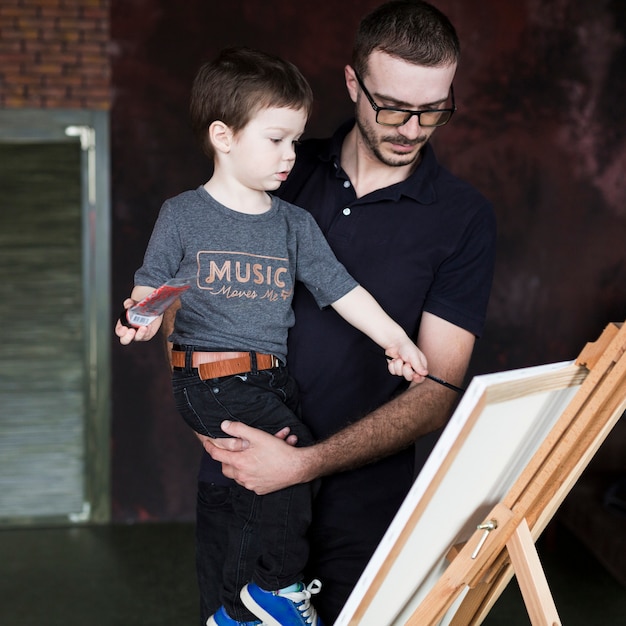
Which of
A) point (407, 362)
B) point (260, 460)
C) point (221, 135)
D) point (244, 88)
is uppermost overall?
point (244, 88)

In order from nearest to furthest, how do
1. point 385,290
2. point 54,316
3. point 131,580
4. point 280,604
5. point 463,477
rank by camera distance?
point 463,477 < point 280,604 < point 385,290 < point 131,580 < point 54,316

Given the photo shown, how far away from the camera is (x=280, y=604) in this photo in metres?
2.08

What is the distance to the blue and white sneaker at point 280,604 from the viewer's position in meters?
2.07

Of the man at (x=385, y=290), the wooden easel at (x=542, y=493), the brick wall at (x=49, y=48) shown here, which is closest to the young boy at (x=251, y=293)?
the man at (x=385, y=290)

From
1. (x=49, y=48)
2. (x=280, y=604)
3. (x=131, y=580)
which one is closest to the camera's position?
(x=280, y=604)

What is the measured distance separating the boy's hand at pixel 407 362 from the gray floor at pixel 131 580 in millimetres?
2538

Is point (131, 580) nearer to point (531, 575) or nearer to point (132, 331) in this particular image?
point (132, 331)

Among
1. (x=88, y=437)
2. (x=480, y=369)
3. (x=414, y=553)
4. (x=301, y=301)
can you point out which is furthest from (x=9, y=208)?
(x=414, y=553)

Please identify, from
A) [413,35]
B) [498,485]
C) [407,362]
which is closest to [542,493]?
[498,485]

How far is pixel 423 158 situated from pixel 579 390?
107 cm

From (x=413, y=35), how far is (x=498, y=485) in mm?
1133

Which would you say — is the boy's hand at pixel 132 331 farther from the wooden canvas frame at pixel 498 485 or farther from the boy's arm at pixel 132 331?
the wooden canvas frame at pixel 498 485

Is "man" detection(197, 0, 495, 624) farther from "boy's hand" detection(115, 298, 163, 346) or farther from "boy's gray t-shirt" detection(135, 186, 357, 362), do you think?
"boy's hand" detection(115, 298, 163, 346)

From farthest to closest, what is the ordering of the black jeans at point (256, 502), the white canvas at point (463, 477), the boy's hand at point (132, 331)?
1. the black jeans at point (256, 502)
2. the boy's hand at point (132, 331)
3. the white canvas at point (463, 477)
